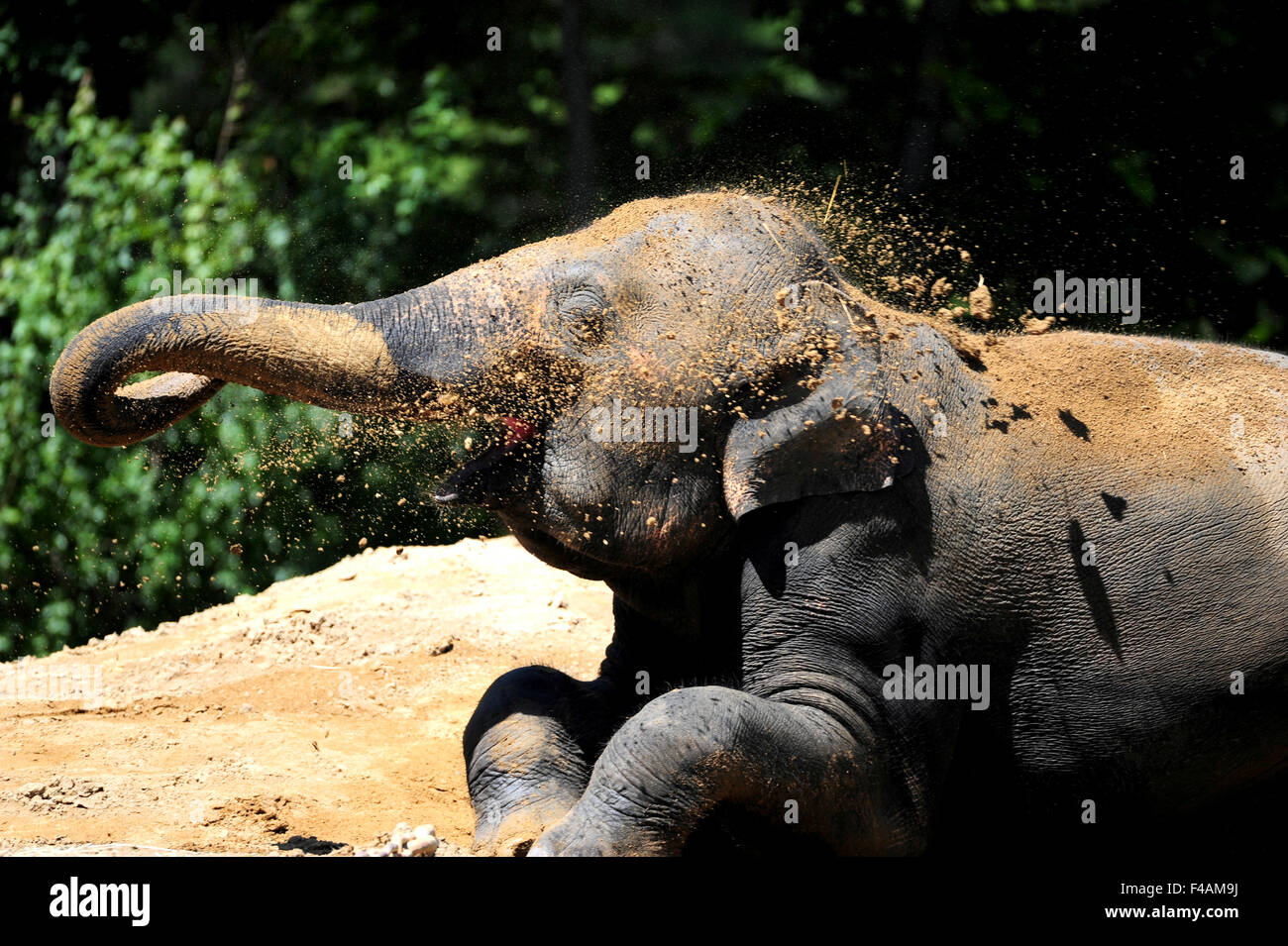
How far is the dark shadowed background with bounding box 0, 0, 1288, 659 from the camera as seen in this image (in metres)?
→ 8.72

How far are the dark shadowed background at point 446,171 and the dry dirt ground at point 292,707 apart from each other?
1.51 m

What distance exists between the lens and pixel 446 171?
9.43 m

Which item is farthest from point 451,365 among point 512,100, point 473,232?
point 512,100

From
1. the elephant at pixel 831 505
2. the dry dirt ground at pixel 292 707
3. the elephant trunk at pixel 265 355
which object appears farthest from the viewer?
the dry dirt ground at pixel 292 707

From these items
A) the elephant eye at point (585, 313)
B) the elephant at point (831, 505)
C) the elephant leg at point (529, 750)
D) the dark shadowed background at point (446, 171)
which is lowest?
the elephant leg at point (529, 750)

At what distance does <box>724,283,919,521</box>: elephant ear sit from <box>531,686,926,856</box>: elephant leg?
540 mm

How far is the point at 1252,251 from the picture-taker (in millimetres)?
8625

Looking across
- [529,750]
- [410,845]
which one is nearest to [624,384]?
[529,750]

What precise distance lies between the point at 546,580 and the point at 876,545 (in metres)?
3.54

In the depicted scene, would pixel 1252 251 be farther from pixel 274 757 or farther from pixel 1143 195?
pixel 274 757

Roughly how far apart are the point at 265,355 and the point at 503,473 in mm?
669

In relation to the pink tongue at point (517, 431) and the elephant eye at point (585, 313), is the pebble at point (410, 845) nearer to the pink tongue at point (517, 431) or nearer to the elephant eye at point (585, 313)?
the pink tongue at point (517, 431)

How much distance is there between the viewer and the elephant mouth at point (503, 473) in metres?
3.93

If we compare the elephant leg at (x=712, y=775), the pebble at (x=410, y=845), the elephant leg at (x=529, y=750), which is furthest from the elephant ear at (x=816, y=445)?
the pebble at (x=410, y=845)
